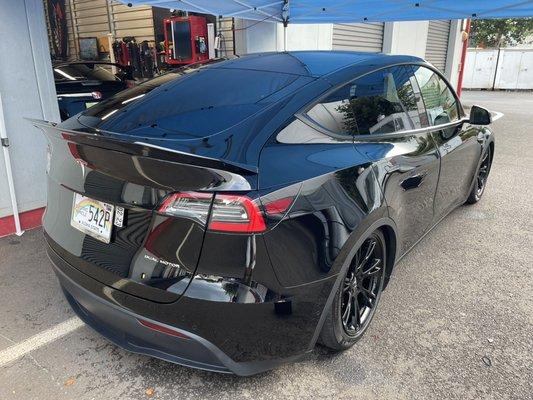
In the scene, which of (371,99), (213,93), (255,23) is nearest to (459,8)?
(255,23)

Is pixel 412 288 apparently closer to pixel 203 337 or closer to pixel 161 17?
pixel 203 337

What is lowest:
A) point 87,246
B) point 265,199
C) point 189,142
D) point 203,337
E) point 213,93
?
point 203,337

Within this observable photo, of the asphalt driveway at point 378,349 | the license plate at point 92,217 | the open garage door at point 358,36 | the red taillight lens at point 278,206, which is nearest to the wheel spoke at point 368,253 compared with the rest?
the asphalt driveway at point 378,349

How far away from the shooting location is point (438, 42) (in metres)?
12.8

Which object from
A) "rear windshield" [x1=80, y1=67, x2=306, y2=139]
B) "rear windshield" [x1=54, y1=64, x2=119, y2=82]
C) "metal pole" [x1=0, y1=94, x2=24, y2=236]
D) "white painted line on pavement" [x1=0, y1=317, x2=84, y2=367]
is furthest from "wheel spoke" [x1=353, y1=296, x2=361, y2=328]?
"rear windshield" [x1=54, y1=64, x2=119, y2=82]

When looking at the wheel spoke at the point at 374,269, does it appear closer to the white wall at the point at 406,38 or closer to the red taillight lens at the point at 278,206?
the red taillight lens at the point at 278,206

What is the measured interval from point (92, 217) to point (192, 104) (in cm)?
79

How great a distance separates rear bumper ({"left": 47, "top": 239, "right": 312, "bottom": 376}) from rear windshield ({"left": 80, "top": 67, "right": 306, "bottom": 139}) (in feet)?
2.49

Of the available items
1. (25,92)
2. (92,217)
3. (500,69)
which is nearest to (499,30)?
(500,69)

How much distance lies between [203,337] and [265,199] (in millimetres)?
640

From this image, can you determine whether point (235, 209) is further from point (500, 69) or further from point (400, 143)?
point (500, 69)

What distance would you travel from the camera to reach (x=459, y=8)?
17.5 ft

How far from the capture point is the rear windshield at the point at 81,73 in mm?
6645

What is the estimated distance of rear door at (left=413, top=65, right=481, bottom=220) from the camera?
10.6 ft
